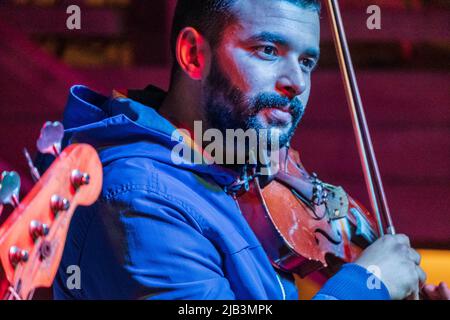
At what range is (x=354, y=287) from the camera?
1.27m

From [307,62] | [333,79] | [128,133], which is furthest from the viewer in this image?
[333,79]

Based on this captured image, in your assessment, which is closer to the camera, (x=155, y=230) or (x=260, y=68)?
(x=155, y=230)

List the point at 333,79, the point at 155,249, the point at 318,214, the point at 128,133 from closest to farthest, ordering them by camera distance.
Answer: the point at 155,249 → the point at 128,133 → the point at 318,214 → the point at 333,79

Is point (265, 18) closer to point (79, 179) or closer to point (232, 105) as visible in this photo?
point (232, 105)

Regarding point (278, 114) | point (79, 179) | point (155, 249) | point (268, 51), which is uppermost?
point (268, 51)

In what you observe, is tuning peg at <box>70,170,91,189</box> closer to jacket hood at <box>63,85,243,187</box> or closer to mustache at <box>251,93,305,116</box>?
jacket hood at <box>63,85,243,187</box>

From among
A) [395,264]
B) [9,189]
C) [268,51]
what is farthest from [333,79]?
[9,189]

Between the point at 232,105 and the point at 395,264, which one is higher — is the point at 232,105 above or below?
above

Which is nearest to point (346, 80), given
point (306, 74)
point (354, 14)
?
point (306, 74)

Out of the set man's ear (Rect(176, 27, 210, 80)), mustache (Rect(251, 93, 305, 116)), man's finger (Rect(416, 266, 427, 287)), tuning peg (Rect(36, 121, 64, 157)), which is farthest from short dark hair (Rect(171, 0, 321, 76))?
man's finger (Rect(416, 266, 427, 287))

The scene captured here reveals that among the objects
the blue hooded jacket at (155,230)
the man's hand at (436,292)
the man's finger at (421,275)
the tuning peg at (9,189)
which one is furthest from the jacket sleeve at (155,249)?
the man's hand at (436,292)

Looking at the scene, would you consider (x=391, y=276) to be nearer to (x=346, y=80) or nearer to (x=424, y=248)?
(x=346, y=80)

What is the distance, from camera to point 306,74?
1.41 metres

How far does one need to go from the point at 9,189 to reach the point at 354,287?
564 millimetres
